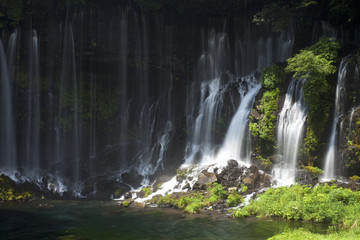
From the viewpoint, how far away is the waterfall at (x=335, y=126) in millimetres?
19336

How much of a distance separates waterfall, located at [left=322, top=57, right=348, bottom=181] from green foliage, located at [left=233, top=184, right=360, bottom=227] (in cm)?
241

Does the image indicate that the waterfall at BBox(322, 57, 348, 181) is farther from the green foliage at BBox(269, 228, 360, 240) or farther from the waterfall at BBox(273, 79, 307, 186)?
the green foliage at BBox(269, 228, 360, 240)

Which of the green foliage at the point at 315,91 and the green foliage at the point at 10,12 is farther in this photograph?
the green foliage at the point at 10,12

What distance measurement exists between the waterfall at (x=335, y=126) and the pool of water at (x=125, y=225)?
575 cm

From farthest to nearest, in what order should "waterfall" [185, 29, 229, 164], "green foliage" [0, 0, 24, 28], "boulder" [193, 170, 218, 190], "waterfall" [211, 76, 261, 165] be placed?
"green foliage" [0, 0, 24, 28] → "waterfall" [185, 29, 229, 164] → "waterfall" [211, 76, 261, 165] → "boulder" [193, 170, 218, 190]

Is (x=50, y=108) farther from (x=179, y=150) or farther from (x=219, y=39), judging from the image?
(x=219, y=39)

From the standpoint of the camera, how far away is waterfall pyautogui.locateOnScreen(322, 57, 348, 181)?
19.3 meters

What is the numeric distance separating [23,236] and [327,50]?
1742cm

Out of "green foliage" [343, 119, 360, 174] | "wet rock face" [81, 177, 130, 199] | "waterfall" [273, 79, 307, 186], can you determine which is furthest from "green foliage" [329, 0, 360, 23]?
"wet rock face" [81, 177, 130, 199]

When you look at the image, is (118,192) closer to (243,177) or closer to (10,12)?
(243,177)

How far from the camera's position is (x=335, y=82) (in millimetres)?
20562

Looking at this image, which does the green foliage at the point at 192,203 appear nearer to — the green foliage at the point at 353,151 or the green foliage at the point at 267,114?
the green foliage at the point at 267,114

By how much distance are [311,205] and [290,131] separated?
21.5ft

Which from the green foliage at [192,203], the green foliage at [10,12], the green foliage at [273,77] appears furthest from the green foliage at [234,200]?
the green foliage at [10,12]
